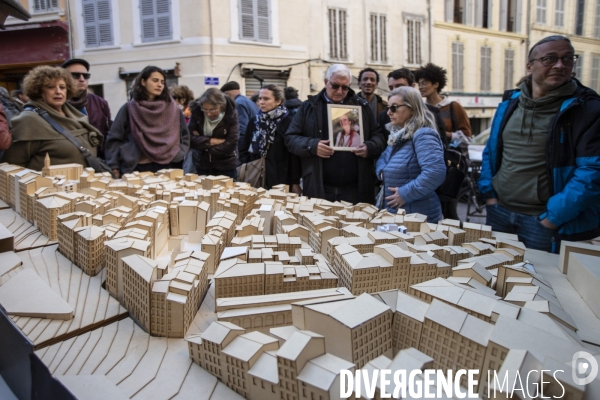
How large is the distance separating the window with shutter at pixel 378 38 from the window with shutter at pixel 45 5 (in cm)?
954

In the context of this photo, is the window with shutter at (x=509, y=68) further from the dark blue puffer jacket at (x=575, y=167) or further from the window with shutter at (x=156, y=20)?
Answer: the dark blue puffer jacket at (x=575, y=167)

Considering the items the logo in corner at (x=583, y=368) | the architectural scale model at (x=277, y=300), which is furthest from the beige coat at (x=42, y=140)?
the logo in corner at (x=583, y=368)

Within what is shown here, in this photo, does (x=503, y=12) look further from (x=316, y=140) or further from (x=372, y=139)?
(x=316, y=140)

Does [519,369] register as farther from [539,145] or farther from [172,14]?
[172,14]

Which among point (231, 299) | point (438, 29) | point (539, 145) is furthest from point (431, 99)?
point (438, 29)

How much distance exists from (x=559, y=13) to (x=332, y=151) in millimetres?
18100

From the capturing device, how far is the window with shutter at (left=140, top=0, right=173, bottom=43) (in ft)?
38.7

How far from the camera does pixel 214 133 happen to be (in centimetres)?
405

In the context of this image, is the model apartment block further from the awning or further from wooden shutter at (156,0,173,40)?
the awning

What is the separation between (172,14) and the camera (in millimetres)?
11750

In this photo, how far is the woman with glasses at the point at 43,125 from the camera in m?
2.83

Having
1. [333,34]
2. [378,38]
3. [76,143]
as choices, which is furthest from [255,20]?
[76,143]

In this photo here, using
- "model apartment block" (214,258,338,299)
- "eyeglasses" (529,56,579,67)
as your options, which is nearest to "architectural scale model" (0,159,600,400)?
"model apartment block" (214,258,338,299)

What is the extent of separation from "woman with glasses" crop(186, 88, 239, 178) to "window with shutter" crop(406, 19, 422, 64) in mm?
12936
